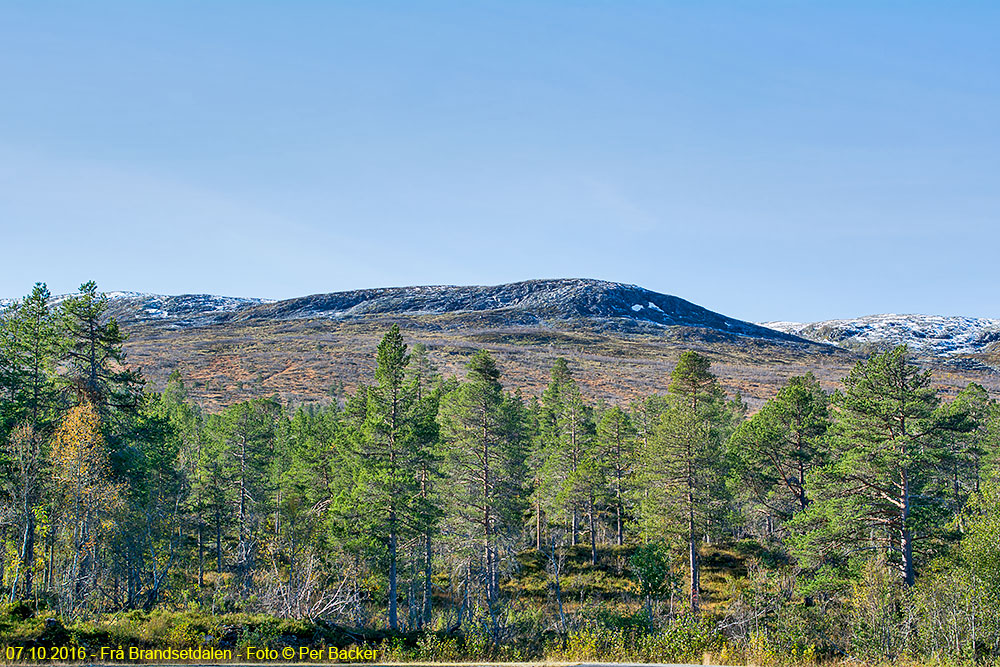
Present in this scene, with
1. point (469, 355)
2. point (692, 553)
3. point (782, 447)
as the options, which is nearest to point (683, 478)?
point (692, 553)

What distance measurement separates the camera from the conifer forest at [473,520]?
53.8 ft

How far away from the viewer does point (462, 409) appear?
95.5 feet

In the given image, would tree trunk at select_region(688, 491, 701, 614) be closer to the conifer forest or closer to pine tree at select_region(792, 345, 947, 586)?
the conifer forest

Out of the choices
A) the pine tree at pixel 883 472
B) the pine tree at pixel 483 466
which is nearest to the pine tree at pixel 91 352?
the pine tree at pixel 483 466

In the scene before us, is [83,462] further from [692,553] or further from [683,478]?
[692,553]

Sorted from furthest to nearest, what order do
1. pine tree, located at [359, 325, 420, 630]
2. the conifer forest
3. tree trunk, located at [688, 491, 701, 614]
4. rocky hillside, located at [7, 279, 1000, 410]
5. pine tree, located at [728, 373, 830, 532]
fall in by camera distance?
rocky hillside, located at [7, 279, 1000, 410], pine tree, located at [728, 373, 830, 532], tree trunk, located at [688, 491, 701, 614], pine tree, located at [359, 325, 420, 630], the conifer forest

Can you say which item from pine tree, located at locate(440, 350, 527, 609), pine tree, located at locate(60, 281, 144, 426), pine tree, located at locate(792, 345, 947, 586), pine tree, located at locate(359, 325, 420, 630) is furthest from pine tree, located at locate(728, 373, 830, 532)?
pine tree, located at locate(60, 281, 144, 426)

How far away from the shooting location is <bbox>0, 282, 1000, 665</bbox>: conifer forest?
53.8 feet

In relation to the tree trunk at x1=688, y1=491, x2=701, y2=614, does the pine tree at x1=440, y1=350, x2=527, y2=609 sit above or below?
above

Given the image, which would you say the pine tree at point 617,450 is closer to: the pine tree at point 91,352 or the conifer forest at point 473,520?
the conifer forest at point 473,520

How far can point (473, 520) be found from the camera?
2808 cm

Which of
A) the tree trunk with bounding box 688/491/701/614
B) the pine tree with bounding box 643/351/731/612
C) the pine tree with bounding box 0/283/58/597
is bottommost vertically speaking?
the tree trunk with bounding box 688/491/701/614

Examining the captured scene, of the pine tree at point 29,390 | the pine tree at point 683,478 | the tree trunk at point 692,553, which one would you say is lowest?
the tree trunk at point 692,553

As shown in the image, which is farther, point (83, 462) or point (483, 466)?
point (483, 466)
